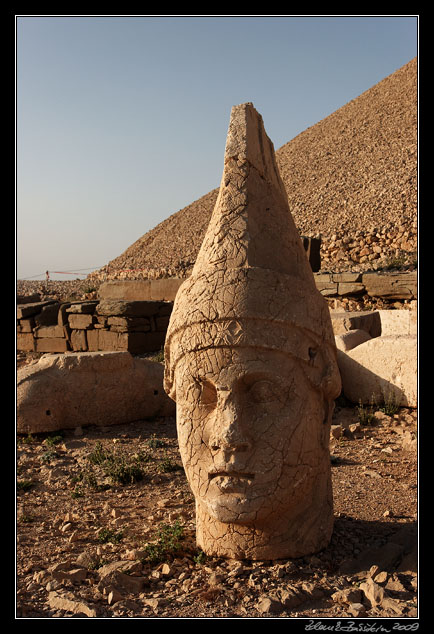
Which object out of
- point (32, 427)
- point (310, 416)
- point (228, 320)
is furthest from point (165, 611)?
point (32, 427)

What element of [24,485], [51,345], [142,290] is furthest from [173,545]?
[142,290]

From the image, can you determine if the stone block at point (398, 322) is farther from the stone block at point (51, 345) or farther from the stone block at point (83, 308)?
the stone block at point (51, 345)

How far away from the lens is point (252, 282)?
11.7 ft

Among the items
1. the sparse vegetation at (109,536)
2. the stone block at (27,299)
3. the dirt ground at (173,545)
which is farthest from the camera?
the stone block at (27,299)

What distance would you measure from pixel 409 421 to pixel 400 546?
317cm

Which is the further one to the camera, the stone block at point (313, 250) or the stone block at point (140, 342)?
the stone block at point (313, 250)

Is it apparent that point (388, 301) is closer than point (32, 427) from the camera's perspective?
No

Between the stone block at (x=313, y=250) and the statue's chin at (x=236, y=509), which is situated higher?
the stone block at (x=313, y=250)

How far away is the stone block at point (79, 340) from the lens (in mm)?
13008

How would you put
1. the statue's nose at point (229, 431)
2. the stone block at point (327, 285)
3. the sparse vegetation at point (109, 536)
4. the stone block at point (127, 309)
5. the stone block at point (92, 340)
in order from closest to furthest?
the statue's nose at point (229, 431) → the sparse vegetation at point (109, 536) → the stone block at point (127, 309) → the stone block at point (92, 340) → the stone block at point (327, 285)

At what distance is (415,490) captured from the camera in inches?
196

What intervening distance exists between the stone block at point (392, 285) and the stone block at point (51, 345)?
7.12 metres

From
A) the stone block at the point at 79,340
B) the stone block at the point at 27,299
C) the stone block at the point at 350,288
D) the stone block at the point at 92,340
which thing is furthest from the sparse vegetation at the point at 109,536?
the stone block at the point at 27,299

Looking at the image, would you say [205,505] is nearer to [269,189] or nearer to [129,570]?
[129,570]
